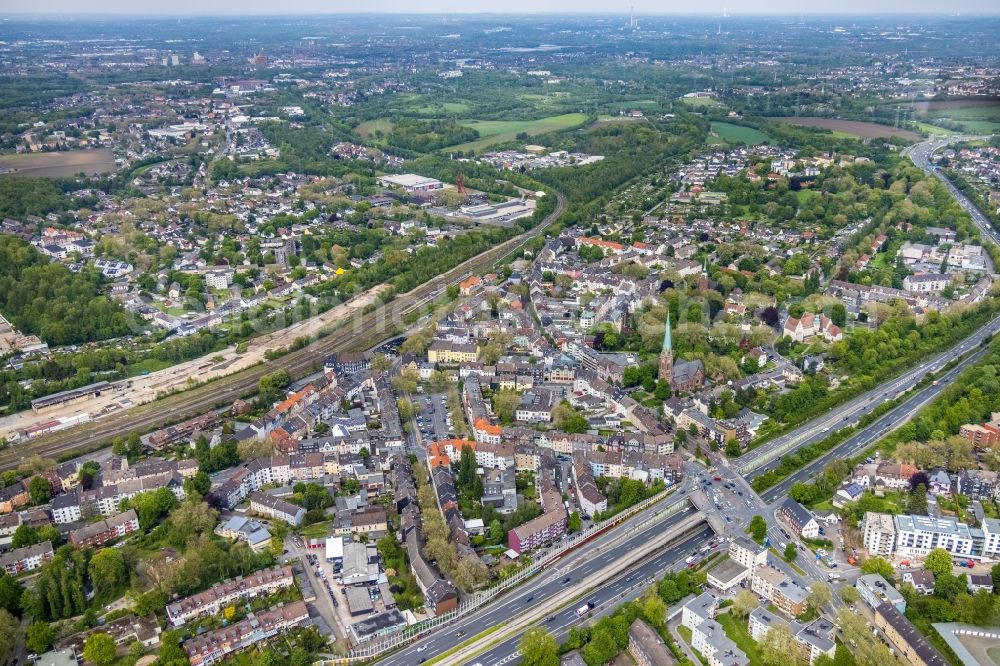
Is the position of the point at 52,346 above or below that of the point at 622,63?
below

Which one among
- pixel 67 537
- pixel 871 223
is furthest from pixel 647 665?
pixel 871 223

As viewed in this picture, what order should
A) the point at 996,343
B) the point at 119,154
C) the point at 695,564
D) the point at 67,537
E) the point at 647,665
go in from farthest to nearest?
the point at 119,154 < the point at 996,343 < the point at 67,537 < the point at 695,564 < the point at 647,665

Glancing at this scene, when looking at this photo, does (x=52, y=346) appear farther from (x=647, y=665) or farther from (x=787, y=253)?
(x=787, y=253)

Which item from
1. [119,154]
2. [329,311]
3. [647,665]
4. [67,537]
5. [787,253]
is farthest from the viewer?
[119,154]

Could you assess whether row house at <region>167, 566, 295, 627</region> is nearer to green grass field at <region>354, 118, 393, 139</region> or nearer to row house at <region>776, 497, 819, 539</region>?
row house at <region>776, 497, 819, 539</region>

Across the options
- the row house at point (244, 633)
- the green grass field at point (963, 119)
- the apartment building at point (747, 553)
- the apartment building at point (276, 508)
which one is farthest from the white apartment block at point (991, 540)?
the green grass field at point (963, 119)

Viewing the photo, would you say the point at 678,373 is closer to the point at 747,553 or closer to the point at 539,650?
the point at 747,553
